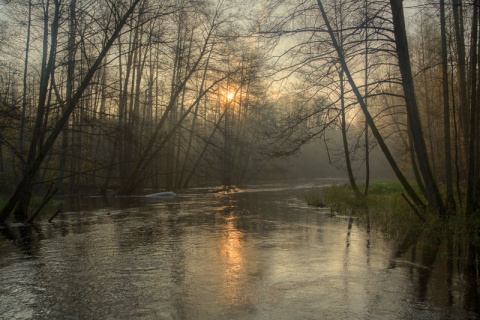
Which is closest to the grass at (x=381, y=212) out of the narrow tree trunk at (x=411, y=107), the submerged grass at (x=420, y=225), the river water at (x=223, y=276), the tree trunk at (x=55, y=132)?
the submerged grass at (x=420, y=225)

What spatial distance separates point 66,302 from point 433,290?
5114 millimetres

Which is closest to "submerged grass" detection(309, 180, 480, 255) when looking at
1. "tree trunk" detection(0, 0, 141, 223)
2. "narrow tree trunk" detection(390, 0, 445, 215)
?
"narrow tree trunk" detection(390, 0, 445, 215)

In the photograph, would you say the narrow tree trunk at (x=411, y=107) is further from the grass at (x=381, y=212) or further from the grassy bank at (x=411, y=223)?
the grass at (x=381, y=212)

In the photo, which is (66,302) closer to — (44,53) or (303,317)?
(303,317)

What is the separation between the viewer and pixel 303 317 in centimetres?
522

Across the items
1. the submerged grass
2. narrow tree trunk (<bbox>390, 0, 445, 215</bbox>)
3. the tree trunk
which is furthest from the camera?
the tree trunk

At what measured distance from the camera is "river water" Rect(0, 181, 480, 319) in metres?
5.53

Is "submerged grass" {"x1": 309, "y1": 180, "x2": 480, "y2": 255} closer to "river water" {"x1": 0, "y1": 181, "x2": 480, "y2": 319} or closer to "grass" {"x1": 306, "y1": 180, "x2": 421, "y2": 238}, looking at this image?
"grass" {"x1": 306, "y1": 180, "x2": 421, "y2": 238}

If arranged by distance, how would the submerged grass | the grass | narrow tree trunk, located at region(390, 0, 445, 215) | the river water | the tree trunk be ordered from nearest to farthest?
the river water
the submerged grass
narrow tree trunk, located at region(390, 0, 445, 215)
the grass
the tree trunk

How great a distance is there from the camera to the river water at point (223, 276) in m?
5.53

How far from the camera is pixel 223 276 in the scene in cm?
719

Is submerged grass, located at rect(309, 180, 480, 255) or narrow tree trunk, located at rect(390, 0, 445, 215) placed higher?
narrow tree trunk, located at rect(390, 0, 445, 215)

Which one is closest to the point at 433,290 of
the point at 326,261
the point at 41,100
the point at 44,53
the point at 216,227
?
the point at 326,261

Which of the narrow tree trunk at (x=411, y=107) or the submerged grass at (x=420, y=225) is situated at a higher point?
the narrow tree trunk at (x=411, y=107)
